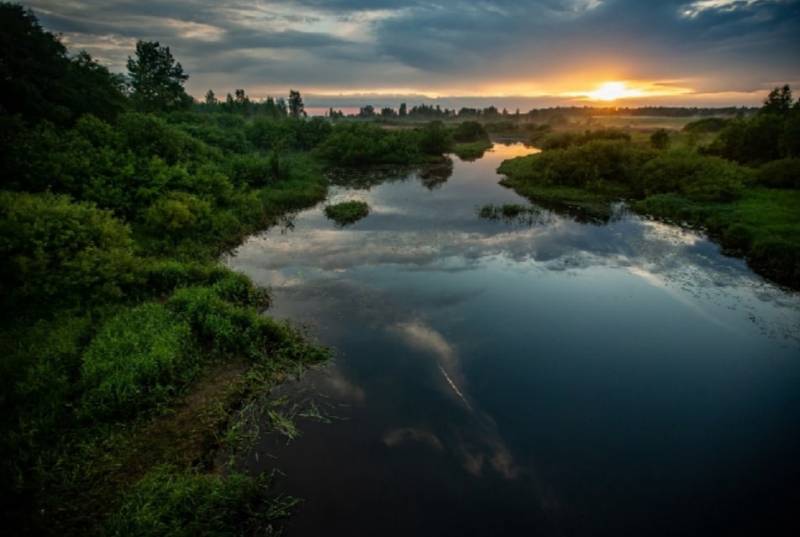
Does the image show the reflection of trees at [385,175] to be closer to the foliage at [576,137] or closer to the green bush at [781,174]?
the foliage at [576,137]

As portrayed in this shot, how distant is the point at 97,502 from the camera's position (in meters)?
8.44

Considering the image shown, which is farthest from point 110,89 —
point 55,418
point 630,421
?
point 630,421

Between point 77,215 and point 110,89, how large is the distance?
24.2 m

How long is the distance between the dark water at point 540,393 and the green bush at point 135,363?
3554 millimetres

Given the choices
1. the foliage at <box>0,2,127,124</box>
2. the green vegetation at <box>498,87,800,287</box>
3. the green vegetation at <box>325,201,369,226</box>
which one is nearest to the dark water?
the green vegetation at <box>498,87,800,287</box>

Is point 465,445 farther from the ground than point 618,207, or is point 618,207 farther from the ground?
point 618,207

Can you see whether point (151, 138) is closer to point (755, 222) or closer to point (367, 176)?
point (367, 176)

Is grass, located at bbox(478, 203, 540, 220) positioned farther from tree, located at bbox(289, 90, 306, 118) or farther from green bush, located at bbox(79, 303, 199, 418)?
tree, located at bbox(289, 90, 306, 118)

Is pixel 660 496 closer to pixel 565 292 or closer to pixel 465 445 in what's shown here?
pixel 465 445

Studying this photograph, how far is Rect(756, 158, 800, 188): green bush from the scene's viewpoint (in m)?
33.6

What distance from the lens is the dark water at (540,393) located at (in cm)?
917

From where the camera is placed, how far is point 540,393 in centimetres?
1269

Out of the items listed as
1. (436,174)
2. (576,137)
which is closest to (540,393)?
(436,174)

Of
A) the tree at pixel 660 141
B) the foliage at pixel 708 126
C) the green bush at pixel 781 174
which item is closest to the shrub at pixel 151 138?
the green bush at pixel 781 174
